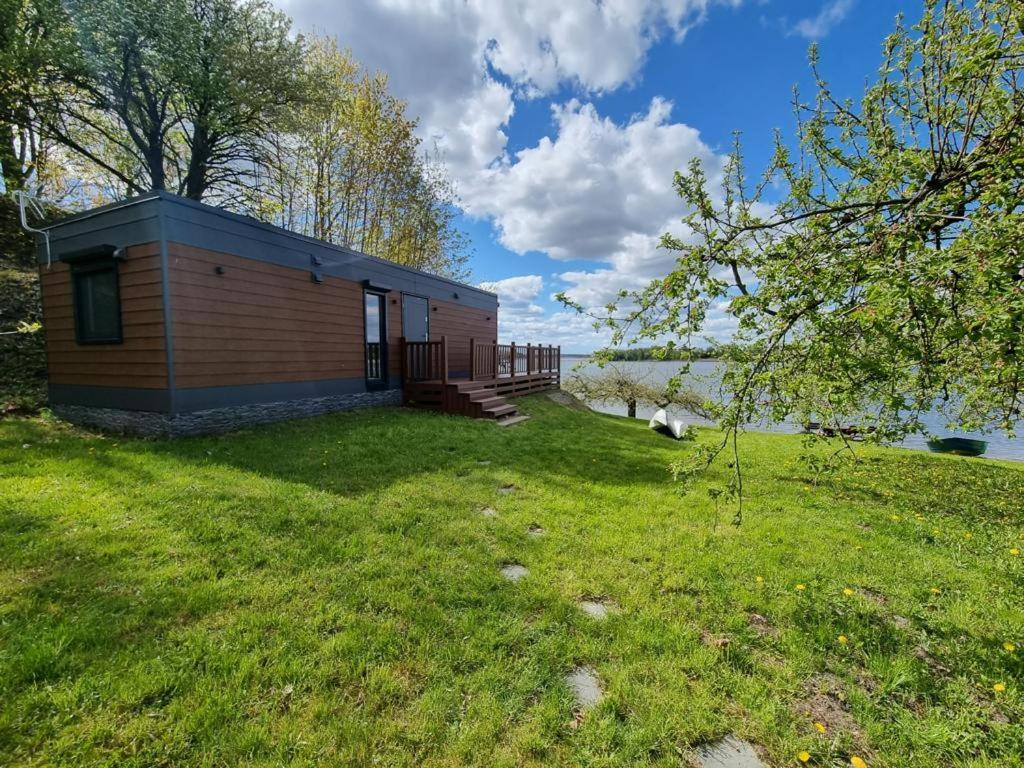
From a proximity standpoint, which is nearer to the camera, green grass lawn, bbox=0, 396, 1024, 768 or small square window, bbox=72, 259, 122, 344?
green grass lawn, bbox=0, 396, 1024, 768

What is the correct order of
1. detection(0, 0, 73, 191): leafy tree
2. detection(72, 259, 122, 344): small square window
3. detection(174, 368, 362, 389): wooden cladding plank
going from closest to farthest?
detection(174, 368, 362, 389): wooden cladding plank < detection(72, 259, 122, 344): small square window < detection(0, 0, 73, 191): leafy tree

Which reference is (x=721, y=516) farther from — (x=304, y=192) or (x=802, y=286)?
(x=304, y=192)

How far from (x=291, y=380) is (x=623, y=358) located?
253 inches

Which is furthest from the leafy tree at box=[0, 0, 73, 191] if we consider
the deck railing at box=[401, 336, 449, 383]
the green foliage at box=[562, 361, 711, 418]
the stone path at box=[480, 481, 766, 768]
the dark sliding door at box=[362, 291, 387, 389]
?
the green foliage at box=[562, 361, 711, 418]

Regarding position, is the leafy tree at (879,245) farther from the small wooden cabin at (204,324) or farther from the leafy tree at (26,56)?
the leafy tree at (26,56)

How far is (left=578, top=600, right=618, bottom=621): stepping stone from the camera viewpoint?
237 cm

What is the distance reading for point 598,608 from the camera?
244 centimetres

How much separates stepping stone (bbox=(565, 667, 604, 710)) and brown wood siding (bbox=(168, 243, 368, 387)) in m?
6.28

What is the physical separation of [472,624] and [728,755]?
1209mm

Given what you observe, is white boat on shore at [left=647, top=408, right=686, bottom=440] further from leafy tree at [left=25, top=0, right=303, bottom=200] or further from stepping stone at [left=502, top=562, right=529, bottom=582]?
leafy tree at [left=25, top=0, right=303, bottom=200]

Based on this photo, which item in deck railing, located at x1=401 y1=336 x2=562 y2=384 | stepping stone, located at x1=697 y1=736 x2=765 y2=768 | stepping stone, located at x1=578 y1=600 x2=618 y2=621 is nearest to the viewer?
stepping stone, located at x1=697 y1=736 x2=765 y2=768

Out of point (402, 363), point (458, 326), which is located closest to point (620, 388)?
point (458, 326)

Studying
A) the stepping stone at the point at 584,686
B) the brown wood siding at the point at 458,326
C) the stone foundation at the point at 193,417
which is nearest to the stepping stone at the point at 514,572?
the stepping stone at the point at 584,686

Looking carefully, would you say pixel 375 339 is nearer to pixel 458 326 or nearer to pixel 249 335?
pixel 249 335
